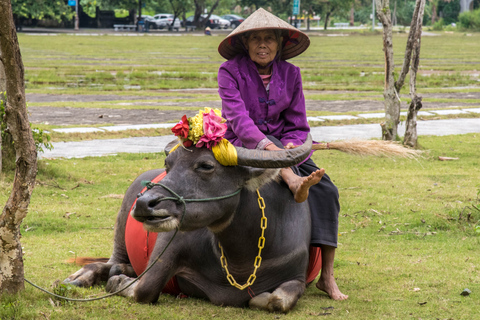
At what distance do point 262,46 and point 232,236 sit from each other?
1547 millimetres

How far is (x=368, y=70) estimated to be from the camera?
3153 cm

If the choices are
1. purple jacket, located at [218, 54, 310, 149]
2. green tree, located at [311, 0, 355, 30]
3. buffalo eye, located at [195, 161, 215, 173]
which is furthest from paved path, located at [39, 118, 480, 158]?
green tree, located at [311, 0, 355, 30]

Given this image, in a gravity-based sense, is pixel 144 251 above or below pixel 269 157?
below

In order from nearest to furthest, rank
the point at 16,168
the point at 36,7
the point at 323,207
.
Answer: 1. the point at 16,168
2. the point at 323,207
3. the point at 36,7

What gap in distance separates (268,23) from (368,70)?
2749 centimetres

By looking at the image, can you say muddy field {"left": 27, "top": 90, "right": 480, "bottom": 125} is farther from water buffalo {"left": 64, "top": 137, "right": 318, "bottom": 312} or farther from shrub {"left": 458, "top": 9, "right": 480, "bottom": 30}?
shrub {"left": 458, "top": 9, "right": 480, "bottom": 30}

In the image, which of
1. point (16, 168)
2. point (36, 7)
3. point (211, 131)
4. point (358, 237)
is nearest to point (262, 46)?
point (211, 131)

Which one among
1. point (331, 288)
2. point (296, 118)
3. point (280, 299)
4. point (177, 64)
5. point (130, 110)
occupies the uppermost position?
point (296, 118)

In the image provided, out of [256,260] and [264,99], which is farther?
[264,99]

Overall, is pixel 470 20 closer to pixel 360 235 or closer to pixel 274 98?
pixel 360 235

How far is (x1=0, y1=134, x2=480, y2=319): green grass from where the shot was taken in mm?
4527

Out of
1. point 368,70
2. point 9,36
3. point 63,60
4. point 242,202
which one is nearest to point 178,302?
point 242,202

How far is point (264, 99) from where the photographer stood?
502 cm

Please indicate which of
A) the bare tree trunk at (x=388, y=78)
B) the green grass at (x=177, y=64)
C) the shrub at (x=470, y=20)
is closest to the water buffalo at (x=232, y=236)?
the bare tree trunk at (x=388, y=78)
